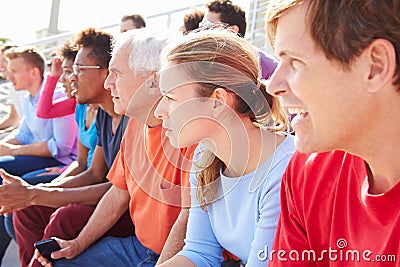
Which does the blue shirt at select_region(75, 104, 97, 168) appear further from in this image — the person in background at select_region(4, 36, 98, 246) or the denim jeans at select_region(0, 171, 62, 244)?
the denim jeans at select_region(0, 171, 62, 244)

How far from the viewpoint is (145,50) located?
2.20m

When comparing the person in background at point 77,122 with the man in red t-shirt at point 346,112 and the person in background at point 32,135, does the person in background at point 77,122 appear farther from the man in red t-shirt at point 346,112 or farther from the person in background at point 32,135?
the man in red t-shirt at point 346,112

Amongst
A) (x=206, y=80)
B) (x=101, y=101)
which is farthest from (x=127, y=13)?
(x=206, y=80)

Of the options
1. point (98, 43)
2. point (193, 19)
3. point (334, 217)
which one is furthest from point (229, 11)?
point (334, 217)

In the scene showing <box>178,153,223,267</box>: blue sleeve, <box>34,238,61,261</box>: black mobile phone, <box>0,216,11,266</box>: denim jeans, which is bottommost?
<box>0,216,11,266</box>: denim jeans

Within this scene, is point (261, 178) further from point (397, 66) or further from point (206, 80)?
point (397, 66)

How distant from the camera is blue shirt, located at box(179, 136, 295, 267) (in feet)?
4.90

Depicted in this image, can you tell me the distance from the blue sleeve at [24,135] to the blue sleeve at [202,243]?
2.49 m

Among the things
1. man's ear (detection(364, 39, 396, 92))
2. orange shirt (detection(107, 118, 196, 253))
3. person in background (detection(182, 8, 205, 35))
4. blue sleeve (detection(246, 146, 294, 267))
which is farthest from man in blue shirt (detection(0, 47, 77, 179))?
man's ear (detection(364, 39, 396, 92))

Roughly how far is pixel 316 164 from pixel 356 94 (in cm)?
22

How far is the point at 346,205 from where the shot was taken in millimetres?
1108

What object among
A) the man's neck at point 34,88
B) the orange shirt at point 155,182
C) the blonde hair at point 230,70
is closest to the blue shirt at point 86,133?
the orange shirt at point 155,182

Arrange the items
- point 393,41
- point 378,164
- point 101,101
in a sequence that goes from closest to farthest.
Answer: point 393,41, point 378,164, point 101,101

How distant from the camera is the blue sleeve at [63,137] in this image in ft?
11.6
